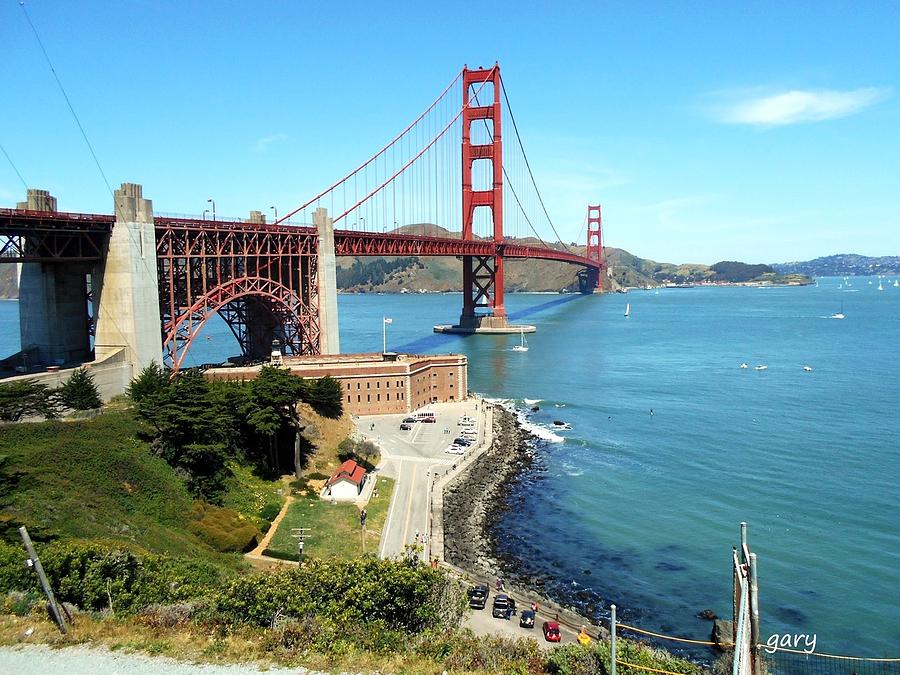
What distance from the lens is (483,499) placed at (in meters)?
34.0

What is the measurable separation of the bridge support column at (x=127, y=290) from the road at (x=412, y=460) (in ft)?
38.5

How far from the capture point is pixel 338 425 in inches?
1512

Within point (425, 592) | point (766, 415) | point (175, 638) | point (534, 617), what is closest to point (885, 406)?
point (766, 415)

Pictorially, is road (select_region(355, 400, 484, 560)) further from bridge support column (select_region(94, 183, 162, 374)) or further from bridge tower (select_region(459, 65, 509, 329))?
bridge tower (select_region(459, 65, 509, 329))

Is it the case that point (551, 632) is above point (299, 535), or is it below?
below

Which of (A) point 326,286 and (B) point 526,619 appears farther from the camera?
(A) point 326,286

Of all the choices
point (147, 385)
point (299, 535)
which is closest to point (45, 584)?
point (299, 535)

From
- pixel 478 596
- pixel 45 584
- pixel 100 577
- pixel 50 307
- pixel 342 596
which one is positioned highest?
pixel 50 307

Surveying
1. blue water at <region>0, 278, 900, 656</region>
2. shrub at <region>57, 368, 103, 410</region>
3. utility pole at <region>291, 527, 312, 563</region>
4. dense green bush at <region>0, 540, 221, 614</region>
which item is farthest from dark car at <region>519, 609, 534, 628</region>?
shrub at <region>57, 368, 103, 410</region>

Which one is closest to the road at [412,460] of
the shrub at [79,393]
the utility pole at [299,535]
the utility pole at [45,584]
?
the utility pole at [299,535]

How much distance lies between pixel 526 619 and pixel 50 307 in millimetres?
26979

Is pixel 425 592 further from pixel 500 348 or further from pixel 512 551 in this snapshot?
pixel 500 348

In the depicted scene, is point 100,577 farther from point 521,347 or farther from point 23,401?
point 521,347

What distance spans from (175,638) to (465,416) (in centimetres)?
3415
